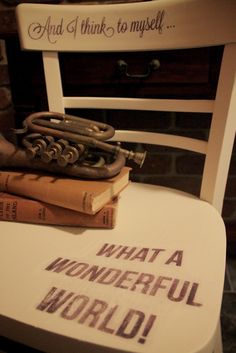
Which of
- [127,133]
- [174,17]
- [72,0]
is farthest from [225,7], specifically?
[72,0]

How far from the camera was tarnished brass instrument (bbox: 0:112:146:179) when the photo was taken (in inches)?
19.1

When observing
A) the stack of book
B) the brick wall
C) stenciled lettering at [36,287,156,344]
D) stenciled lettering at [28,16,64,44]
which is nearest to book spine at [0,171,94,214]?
the stack of book

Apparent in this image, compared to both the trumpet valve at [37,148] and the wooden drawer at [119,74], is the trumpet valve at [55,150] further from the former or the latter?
the wooden drawer at [119,74]

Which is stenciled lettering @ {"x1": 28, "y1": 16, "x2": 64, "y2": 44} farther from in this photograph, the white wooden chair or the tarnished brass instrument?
the tarnished brass instrument

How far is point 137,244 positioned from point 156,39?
0.38 m

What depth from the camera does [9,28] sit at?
75 centimetres

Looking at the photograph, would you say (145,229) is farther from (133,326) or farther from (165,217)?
(133,326)

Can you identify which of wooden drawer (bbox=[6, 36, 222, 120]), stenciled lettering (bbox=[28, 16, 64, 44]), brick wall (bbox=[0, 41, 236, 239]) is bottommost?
brick wall (bbox=[0, 41, 236, 239])

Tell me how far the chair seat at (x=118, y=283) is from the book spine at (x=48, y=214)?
12mm

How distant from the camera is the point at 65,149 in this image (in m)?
0.48

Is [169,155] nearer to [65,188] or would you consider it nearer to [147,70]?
[147,70]

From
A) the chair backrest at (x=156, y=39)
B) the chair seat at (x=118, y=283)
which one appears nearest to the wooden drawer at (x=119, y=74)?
the chair backrest at (x=156, y=39)

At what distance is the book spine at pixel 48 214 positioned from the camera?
0.45 m

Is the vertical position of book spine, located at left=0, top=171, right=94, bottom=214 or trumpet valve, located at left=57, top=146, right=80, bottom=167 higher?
trumpet valve, located at left=57, top=146, right=80, bottom=167
